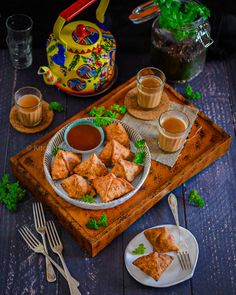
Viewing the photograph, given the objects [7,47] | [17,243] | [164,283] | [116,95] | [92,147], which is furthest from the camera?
[7,47]

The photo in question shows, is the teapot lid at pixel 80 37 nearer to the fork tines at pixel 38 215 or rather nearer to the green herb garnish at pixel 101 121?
the green herb garnish at pixel 101 121

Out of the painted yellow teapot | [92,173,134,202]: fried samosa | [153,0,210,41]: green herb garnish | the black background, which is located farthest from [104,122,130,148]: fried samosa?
the black background

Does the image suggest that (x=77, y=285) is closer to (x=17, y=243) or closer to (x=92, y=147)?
(x=17, y=243)

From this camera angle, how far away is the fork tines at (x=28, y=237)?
2.38 meters

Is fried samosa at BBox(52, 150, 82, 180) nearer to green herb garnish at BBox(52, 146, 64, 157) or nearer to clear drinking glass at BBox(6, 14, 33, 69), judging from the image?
green herb garnish at BBox(52, 146, 64, 157)

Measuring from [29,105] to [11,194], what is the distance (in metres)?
0.47

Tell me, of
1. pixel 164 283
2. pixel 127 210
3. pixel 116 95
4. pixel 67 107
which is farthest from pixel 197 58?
pixel 164 283

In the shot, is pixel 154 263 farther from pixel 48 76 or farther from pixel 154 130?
pixel 48 76

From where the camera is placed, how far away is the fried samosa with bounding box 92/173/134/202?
7.78ft

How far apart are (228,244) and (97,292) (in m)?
0.60

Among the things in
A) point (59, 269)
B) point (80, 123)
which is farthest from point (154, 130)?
point (59, 269)

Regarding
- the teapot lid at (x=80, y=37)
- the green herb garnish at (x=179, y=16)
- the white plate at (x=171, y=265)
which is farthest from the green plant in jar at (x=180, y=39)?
the white plate at (x=171, y=265)

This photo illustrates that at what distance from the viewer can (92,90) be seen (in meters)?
2.88

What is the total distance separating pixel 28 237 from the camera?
7.89 ft
